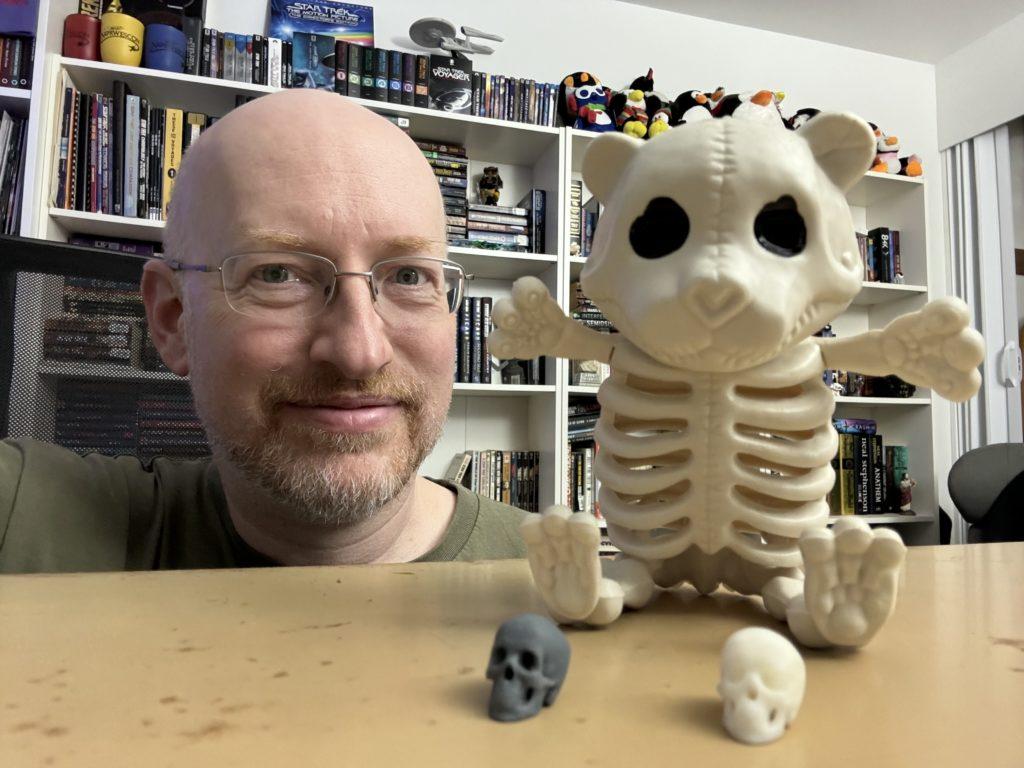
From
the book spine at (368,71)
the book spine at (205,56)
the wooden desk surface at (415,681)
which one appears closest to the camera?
the wooden desk surface at (415,681)

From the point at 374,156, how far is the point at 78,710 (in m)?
0.64

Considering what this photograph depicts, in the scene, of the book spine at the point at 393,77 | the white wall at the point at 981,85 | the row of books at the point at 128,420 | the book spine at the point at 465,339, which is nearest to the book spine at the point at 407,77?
the book spine at the point at 393,77

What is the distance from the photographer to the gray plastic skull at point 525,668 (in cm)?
28

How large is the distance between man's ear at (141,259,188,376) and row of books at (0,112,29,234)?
115cm

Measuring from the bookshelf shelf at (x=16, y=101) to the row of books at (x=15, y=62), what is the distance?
0.04 m

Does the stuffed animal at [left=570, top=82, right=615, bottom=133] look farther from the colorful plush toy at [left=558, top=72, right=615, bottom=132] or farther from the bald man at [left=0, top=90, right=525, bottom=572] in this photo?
the bald man at [left=0, top=90, right=525, bottom=572]

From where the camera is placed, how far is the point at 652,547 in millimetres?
459

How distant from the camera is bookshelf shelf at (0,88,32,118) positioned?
5.79ft

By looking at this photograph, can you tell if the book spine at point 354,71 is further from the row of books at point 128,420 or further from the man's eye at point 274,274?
the man's eye at point 274,274

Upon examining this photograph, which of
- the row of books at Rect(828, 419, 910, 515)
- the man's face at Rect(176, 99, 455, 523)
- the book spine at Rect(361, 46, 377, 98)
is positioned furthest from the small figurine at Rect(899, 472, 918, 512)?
the man's face at Rect(176, 99, 455, 523)

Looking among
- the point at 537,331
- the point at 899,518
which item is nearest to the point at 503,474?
the point at 899,518

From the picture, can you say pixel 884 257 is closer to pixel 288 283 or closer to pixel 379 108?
pixel 379 108

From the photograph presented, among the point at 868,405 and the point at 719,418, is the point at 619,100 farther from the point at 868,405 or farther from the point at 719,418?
the point at 719,418

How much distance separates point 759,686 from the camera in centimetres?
27
